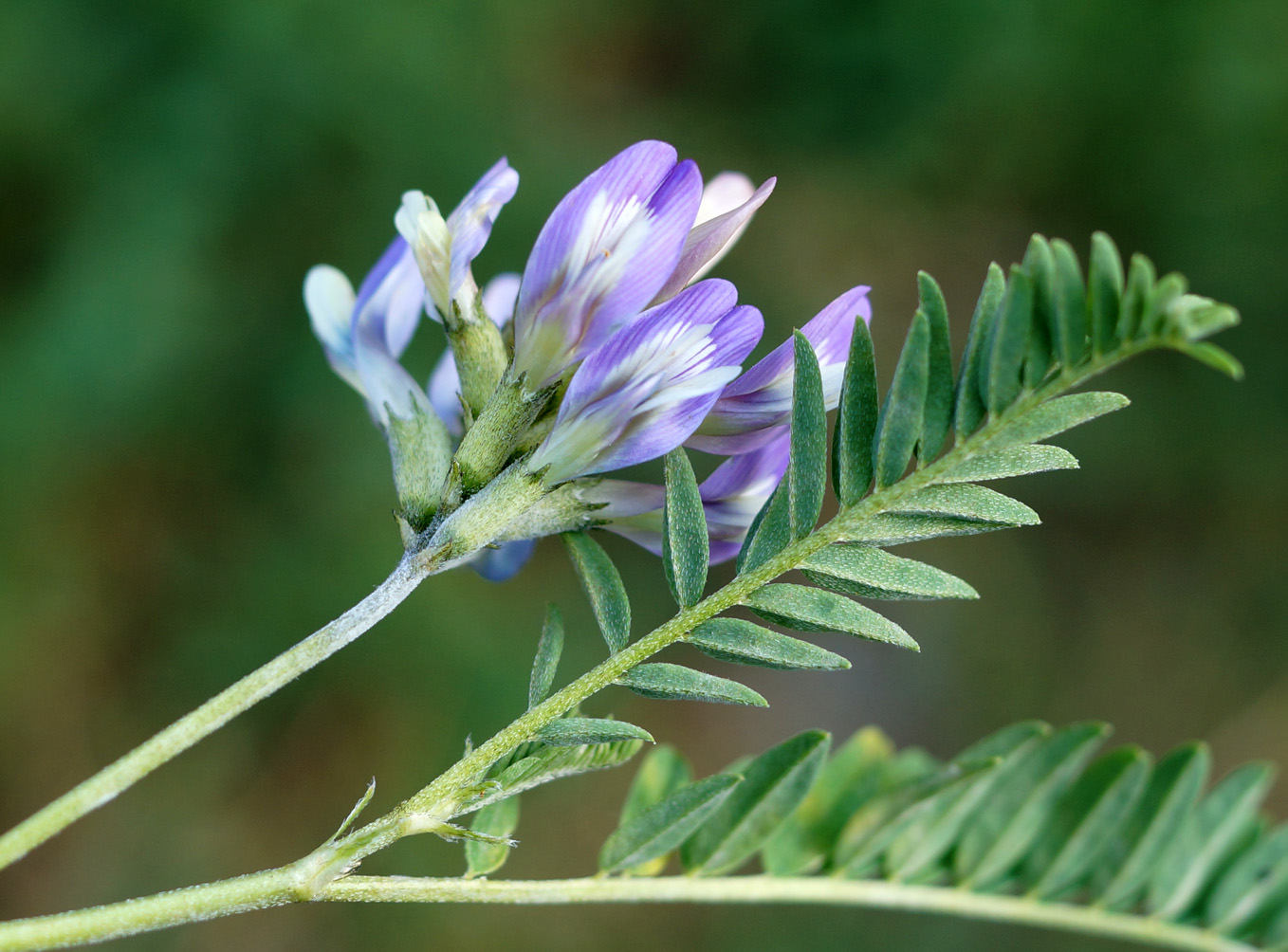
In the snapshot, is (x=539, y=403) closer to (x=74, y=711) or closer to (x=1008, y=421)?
(x=1008, y=421)

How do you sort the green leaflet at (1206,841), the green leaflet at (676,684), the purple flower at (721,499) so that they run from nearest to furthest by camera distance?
the green leaflet at (676,684), the purple flower at (721,499), the green leaflet at (1206,841)

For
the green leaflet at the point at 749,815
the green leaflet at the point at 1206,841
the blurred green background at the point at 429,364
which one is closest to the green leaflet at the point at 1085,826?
the green leaflet at the point at 1206,841

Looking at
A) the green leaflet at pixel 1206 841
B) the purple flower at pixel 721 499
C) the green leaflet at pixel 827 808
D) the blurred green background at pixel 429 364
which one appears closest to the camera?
the purple flower at pixel 721 499

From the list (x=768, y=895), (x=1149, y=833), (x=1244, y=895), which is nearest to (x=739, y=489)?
(x=768, y=895)

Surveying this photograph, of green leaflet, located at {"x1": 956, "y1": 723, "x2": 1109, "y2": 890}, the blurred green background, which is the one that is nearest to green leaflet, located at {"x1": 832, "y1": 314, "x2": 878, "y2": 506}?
green leaflet, located at {"x1": 956, "y1": 723, "x2": 1109, "y2": 890}

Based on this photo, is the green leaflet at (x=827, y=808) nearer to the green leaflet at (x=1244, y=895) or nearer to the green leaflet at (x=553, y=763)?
the green leaflet at (x=553, y=763)

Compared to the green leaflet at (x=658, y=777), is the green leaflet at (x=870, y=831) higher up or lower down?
lower down

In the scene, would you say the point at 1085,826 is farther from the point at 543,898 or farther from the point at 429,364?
the point at 429,364

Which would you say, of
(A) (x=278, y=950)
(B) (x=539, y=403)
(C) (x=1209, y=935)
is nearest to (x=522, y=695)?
(A) (x=278, y=950)

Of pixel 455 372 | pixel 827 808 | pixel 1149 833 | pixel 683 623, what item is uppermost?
pixel 455 372
